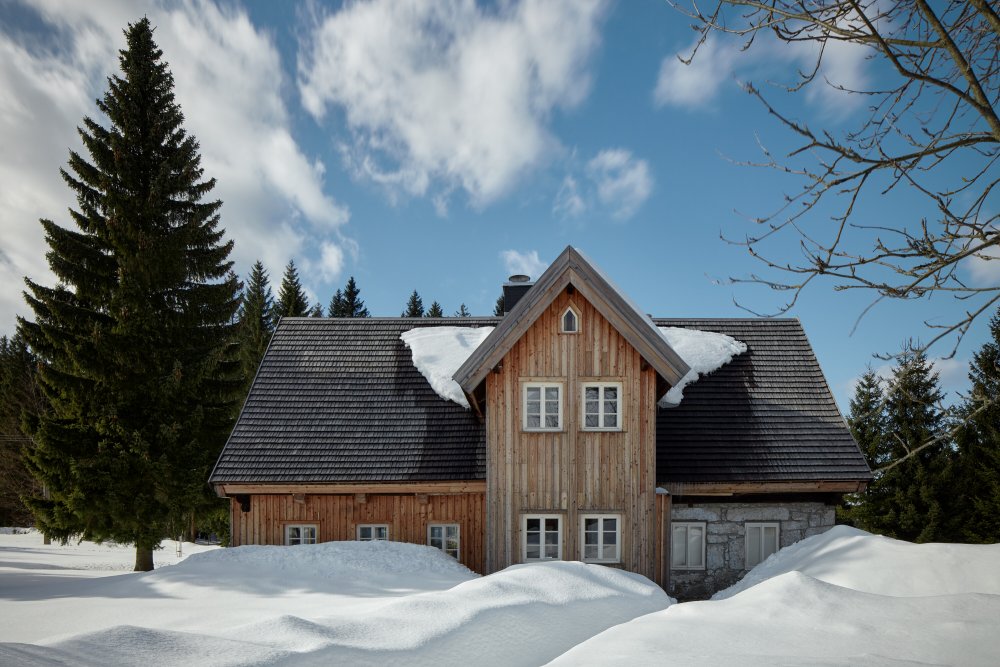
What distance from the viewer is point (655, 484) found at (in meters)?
11.3

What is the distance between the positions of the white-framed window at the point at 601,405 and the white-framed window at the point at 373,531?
16.5 feet

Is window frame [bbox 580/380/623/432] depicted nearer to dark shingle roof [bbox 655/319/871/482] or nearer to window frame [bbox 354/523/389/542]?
dark shingle roof [bbox 655/319/871/482]

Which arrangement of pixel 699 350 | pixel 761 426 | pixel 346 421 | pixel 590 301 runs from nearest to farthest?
pixel 590 301
pixel 761 426
pixel 346 421
pixel 699 350

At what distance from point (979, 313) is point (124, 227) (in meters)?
19.5

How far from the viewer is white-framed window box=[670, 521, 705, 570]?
11547 millimetres

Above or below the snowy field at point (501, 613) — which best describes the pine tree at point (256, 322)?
above

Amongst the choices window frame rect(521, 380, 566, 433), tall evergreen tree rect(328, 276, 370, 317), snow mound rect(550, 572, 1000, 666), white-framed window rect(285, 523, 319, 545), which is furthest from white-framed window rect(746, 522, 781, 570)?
tall evergreen tree rect(328, 276, 370, 317)

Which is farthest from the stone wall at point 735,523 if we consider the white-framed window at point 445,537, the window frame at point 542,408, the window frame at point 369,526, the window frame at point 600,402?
the window frame at point 369,526

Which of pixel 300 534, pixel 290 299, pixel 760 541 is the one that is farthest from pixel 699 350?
pixel 290 299

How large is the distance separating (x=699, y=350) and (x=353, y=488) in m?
9.35

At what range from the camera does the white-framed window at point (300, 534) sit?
12.1m

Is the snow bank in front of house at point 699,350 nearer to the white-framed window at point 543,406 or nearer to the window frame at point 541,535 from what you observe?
the white-framed window at point 543,406

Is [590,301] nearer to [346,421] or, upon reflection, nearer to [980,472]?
[346,421]

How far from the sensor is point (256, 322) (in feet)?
127
